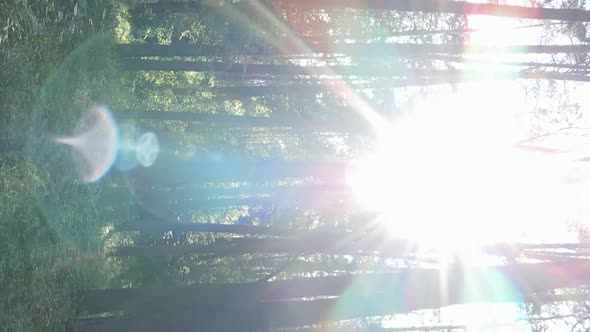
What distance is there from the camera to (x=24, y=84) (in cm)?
647

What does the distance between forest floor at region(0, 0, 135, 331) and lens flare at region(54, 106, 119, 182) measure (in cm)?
19

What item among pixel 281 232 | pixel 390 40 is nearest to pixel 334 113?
pixel 390 40

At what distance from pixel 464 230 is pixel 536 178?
5.75ft

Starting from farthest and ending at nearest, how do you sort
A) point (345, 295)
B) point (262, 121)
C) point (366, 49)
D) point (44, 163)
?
point (262, 121) < point (366, 49) < point (345, 295) < point (44, 163)

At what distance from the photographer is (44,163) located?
699cm

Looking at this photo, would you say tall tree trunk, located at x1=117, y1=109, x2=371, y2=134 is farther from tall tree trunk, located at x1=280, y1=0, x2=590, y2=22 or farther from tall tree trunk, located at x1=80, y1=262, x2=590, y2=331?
tall tree trunk, located at x1=80, y1=262, x2=590, y2=331

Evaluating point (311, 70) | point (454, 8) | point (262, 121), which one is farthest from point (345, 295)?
point (311, 70)

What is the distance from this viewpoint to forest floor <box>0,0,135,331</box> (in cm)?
618

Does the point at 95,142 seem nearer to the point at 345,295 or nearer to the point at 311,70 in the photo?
the point at 345,295

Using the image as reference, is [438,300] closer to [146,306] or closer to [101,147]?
[146,306]

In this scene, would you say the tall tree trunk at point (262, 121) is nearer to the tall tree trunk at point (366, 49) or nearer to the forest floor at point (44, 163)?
the tall tree trunk at point (366, 49)

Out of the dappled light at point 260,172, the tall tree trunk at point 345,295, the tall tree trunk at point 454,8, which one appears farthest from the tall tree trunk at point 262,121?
the tall tree trunk at point 345,295

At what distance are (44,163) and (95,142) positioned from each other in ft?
9.35

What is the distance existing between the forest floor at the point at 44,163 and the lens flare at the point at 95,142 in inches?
7.6
